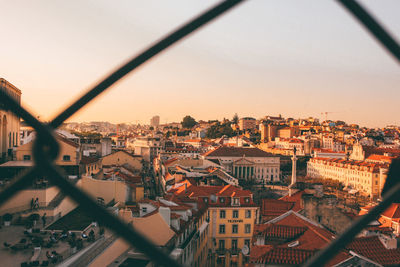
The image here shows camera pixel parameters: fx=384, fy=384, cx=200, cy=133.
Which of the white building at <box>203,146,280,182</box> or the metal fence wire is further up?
the metal fence wire

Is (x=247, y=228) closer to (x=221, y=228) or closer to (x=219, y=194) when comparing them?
(x=221, y=228)

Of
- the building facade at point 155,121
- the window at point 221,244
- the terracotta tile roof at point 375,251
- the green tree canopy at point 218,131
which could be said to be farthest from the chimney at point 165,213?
the building facade at point 155,121

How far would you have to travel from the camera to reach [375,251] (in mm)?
7492

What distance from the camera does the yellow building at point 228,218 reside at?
12.8m

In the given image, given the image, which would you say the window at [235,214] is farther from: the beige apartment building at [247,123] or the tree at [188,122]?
the beige apartment building at [247,123]

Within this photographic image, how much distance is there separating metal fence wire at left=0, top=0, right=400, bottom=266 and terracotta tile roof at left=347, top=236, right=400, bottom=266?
7561 mm

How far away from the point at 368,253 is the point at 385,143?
6670cm

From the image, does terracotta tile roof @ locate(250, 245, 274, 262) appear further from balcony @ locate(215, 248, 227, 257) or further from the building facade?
the building facade

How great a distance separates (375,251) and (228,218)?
6237 mm

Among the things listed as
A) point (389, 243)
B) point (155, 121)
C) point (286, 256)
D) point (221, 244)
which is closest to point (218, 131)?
point (155, 121)

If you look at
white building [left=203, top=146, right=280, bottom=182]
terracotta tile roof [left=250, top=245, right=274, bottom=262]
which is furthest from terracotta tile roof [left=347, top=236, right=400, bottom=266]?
white building [left=203, top=146, right=280, bottom=182]

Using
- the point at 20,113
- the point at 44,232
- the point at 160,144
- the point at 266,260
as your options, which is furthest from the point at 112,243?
the point at 160,144

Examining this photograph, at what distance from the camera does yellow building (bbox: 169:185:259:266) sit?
12.8 metres

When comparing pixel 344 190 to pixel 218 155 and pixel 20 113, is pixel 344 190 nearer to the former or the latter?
pixel 218 155
